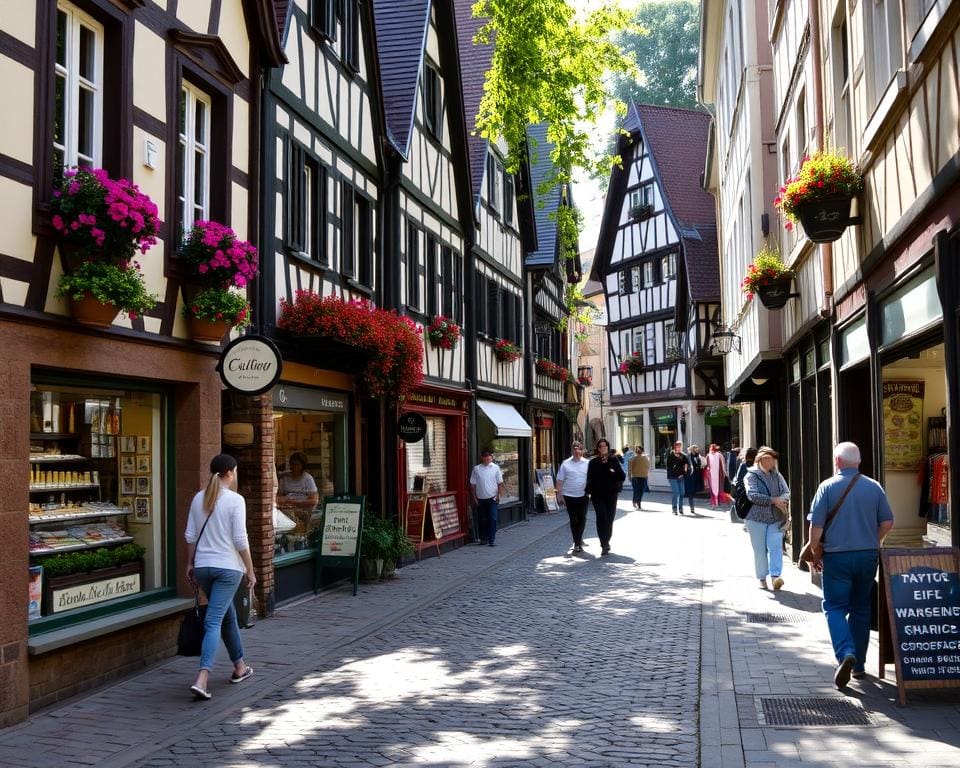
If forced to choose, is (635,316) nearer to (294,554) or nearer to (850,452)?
(294,554)

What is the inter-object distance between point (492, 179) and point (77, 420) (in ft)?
56.1

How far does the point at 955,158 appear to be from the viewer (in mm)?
6414

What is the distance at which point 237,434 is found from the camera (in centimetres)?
1123

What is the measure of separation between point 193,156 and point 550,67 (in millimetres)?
7425

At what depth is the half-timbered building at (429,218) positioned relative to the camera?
16984 millimetres

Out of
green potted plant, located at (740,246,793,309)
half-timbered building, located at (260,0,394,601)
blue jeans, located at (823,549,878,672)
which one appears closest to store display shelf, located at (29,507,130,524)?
half-timbered building, located at (260,0,394,601)

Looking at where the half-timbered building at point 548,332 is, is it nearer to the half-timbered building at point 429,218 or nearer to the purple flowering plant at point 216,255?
the half-timbered building at point 429,218

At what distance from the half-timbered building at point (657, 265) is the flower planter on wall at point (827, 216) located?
26.0m

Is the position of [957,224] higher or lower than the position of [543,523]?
higher

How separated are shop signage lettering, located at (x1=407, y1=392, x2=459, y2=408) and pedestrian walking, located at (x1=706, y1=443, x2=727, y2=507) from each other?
9.32 m

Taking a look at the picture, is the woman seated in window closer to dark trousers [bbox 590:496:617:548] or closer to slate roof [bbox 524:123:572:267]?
dark trousers [bbox 590:496:617:548]

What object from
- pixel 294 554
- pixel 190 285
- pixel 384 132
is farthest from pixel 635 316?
pixel 190 285

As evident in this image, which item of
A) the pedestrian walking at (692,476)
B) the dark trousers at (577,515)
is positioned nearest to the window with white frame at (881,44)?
the dark trousers at (577,515)

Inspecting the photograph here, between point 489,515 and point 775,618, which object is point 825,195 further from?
point 489,515
